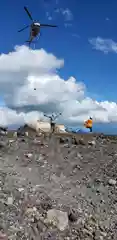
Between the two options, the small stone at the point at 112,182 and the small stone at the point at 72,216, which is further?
the small stone at the point at 112,182

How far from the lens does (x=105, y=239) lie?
9.70 metres

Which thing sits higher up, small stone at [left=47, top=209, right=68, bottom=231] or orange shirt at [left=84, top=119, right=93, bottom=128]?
orange shirt at [left=84, top=119, right=93, bottom=128]

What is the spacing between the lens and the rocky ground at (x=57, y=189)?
9844mm

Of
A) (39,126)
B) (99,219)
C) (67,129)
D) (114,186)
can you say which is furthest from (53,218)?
(67,129)

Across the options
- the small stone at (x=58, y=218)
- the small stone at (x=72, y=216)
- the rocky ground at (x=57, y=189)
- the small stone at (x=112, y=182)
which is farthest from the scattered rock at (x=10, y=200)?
the small stone at (x=112, y=182)

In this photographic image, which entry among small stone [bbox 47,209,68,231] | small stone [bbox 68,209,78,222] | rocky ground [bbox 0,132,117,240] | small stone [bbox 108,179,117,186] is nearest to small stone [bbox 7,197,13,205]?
rocky ground [bbox 0,132,117,240]

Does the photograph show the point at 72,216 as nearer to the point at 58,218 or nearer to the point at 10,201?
the point at 58,218

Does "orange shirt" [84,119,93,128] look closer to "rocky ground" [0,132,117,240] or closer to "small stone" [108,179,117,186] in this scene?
"rocky ground" [0,132,117,240]

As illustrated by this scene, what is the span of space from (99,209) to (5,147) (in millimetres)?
5432

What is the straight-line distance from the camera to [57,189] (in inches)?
469

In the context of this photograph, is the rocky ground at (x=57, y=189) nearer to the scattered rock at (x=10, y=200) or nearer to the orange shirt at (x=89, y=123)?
the scattered rock at (x=10, y=200)

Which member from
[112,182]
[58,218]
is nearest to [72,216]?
[58,218]

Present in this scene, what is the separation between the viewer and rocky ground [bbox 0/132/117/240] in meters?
9.84

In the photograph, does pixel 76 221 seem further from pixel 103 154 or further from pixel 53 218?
pixel 103 154
